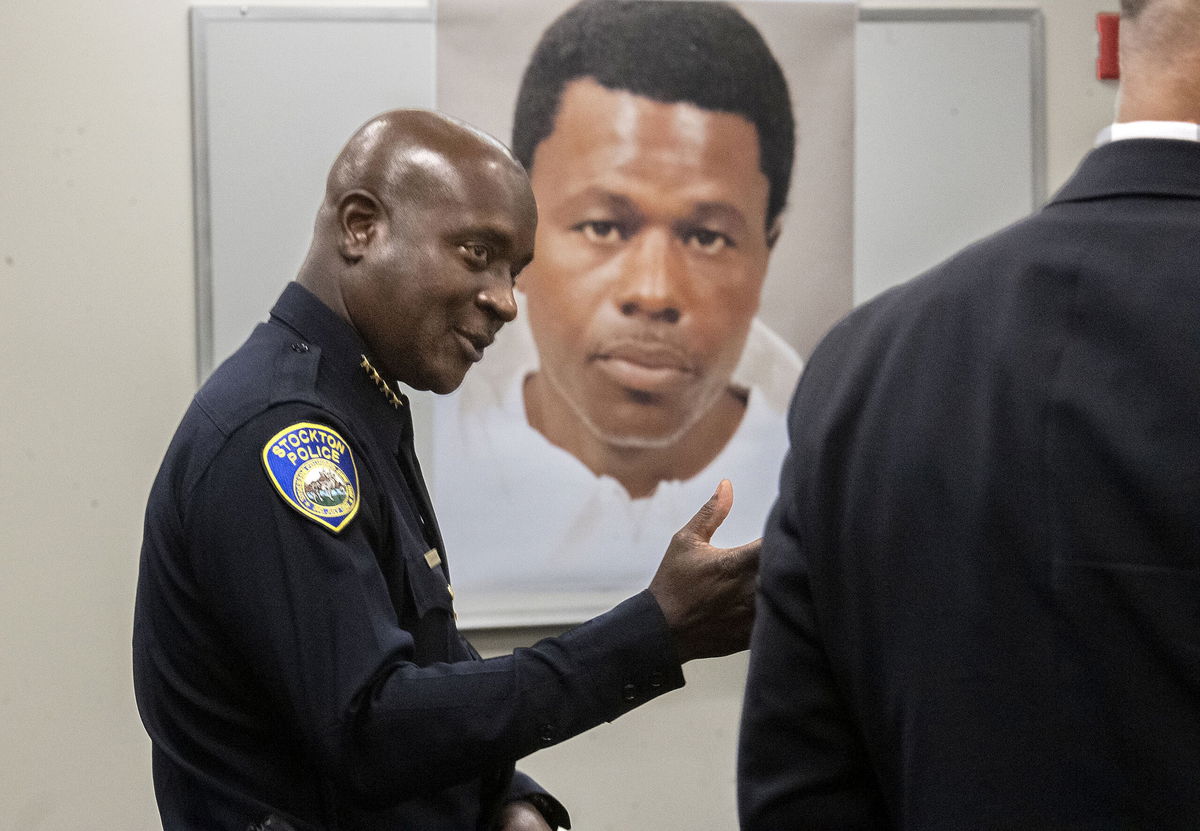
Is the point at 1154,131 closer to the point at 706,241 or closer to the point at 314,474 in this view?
the point at 314,474

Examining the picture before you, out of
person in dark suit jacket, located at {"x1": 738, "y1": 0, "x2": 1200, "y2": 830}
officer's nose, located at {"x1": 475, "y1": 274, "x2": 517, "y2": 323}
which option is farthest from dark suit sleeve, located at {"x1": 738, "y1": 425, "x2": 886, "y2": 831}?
officer's nose, located at {"x1": 475, "y1": 274, "x2": 517, "y2": 323}

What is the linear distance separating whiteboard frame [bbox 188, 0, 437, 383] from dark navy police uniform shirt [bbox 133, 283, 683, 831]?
1.11 meters

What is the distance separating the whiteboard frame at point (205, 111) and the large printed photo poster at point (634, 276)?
0.24m

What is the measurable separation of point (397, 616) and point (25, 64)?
65.7 inches

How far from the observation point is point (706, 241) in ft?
8.11

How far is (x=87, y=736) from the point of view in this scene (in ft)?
7.61

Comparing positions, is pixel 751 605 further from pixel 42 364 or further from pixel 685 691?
pixel 42 364

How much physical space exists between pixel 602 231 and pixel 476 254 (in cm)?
112

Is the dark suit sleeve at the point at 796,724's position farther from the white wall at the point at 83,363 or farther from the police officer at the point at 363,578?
the white wall at the point at 83,363

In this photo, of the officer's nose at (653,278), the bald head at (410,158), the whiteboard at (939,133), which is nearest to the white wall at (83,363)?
the officer's nose at (653,278)

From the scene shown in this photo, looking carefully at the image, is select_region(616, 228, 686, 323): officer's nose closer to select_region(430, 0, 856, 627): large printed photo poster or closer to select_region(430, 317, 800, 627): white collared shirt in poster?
select_region(430, 0, 856, 627): large printed photo poster

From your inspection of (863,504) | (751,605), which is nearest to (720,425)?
(751,605)

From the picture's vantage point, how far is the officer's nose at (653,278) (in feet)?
8.02

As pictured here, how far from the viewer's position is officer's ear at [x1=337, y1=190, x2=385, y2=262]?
4.29 feet
